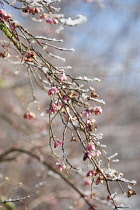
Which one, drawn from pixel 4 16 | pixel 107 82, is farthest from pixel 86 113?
pixel 107 82

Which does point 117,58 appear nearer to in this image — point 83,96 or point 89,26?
point 89,26

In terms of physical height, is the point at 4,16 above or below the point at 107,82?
below

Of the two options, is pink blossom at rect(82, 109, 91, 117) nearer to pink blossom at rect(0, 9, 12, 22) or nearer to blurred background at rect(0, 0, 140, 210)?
pink blossom at rect(0, 9, 12, 22)

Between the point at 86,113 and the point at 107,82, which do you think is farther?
the point at 107,82

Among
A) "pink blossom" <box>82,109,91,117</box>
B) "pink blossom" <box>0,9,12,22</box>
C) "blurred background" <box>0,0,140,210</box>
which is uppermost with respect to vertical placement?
"blurred background" <box>0,0,140,210</box>

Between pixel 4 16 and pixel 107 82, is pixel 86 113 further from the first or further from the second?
pixel 107 82

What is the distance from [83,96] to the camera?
155 cm

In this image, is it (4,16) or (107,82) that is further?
(107,82)

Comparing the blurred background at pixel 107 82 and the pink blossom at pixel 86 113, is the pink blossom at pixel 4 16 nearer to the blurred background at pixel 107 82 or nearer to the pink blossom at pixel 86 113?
the pink blossom at pixel 86 113

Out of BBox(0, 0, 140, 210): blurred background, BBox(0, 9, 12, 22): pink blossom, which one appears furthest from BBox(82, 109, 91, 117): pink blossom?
BBox(0, 0, 140, 210): blurred background

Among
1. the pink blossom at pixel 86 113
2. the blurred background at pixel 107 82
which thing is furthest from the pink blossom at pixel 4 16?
the blurred background at pixel 107 82

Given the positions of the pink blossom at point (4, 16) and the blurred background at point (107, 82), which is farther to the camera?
the blurred background at point (107, 82)

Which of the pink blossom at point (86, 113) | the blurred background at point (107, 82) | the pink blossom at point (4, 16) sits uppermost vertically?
the blurred background at point (107, 82)

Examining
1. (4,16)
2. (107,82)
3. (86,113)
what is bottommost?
(86,113)
